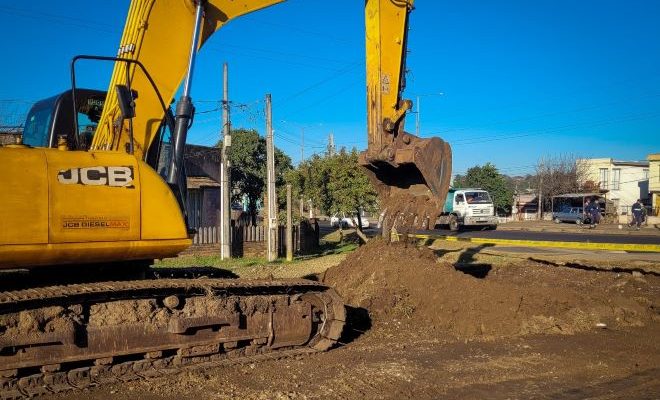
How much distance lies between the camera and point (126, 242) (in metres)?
5.32

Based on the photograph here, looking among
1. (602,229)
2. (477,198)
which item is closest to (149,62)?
(477,198)

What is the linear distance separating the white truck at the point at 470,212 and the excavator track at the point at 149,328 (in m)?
30.2

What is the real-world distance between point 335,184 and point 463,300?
15160 mm

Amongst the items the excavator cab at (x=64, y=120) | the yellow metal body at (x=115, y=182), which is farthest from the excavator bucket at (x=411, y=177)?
the excavator cab at (x=64, y=120)

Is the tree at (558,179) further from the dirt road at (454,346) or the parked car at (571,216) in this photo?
the dirt road at (454,346)

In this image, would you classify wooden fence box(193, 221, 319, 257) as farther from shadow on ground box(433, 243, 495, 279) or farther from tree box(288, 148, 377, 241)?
shadow on ground box(433, 243, 495, 279)

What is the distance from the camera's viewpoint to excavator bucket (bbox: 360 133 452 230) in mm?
8047

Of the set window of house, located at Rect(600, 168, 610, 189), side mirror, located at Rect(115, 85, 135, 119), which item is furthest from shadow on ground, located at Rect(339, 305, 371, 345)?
window of house, located at Rect(600, 168, 610, 189)

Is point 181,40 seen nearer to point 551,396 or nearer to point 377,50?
point 377,50

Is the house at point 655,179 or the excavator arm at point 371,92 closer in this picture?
the excavator arm at point 371,92

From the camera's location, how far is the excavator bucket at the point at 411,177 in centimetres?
805

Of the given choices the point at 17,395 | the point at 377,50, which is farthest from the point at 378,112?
the point at 17,395

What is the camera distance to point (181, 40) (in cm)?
624

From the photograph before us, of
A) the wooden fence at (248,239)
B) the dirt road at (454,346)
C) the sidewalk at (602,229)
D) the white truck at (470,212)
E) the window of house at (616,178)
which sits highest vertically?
the window of house at (616,178)
